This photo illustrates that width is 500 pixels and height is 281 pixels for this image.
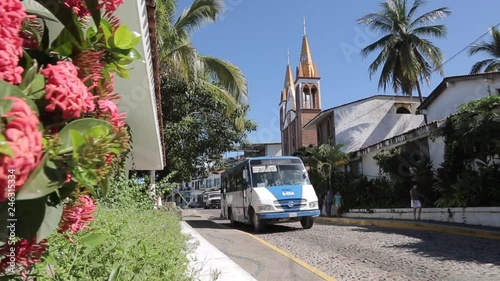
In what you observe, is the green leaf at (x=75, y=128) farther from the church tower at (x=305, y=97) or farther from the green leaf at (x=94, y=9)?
the church tower at (x=305, y=97)

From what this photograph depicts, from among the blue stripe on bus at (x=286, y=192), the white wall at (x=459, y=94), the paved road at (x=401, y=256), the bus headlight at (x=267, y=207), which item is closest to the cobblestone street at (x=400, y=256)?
the paved road at (x=401, y=256)

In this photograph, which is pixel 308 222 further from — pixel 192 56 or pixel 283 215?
pixel 192 56

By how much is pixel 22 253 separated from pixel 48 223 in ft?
0.61

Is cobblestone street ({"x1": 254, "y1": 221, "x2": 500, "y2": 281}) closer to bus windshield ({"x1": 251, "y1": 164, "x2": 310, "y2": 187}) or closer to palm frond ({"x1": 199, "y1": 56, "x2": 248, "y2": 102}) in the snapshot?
bus windshield ({"x1": 251, "y1": 164, "x2": 310, "y2": 187})

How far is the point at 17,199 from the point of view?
0.80m

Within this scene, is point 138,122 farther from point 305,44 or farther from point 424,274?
point 305,44

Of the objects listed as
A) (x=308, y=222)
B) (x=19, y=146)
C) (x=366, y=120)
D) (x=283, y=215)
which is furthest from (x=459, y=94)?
(x=19, y=146)

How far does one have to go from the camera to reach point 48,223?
3.23 feet

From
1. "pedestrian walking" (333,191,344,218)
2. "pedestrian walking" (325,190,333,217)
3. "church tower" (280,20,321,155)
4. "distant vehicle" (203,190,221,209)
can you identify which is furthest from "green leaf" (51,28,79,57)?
"distant vehicle" (203,190,221,209)

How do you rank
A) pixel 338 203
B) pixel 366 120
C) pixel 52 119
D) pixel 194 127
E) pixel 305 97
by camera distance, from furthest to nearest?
pixel 305 97 → pixel 366 120 → pixel 338 203 → pixel 194 127 → pixel 52 119

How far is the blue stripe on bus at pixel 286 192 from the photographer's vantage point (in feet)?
46.5

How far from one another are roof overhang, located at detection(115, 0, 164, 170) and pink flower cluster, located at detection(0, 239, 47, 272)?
726 mm

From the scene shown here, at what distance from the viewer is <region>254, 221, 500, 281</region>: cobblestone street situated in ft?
20.7

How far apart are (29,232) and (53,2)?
592mm
